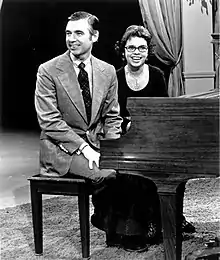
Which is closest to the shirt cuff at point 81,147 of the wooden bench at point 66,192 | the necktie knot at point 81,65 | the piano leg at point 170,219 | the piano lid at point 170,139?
the wooden bench at point 66,192

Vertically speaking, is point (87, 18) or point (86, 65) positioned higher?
point (87, 18)

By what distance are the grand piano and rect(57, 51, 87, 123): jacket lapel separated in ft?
2.18

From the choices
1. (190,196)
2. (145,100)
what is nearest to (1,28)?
(190,196)

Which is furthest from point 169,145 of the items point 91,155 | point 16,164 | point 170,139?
point 16,164

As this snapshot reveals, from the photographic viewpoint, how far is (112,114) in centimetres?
354

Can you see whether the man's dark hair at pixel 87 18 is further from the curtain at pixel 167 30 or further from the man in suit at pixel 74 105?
the curtain at pixel 167 30

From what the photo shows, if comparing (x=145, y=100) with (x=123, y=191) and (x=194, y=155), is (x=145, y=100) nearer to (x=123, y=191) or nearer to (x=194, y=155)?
(x=194, y=155)

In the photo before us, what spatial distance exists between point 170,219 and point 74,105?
980 mm

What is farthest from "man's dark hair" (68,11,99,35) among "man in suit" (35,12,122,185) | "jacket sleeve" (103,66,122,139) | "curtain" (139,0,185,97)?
"curtain" (139,0,185,97)

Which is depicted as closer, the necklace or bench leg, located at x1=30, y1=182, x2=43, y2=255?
bench leg, located at x1=30, y1=182, x2=43, y2=255

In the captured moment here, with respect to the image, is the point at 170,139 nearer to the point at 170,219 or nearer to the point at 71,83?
the point at 170,219

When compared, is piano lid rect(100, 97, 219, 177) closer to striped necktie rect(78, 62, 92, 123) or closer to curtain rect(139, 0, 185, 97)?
striped necktie rect(78, 62, 92, 123)

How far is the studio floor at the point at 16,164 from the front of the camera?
17.6ft

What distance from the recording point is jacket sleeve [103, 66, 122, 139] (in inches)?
138
